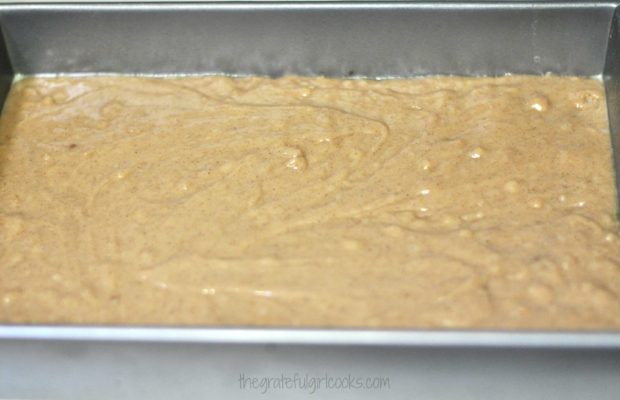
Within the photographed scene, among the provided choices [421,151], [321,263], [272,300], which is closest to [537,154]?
[421,151]

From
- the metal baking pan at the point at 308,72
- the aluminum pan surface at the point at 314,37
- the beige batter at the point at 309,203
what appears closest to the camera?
the metal baking pan at the point at 308,72

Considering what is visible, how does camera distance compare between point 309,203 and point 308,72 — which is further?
point 308,72

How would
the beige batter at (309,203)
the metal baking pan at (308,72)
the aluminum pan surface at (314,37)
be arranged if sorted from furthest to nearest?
1. the aluminum pan surface at (314,37)
2. the beige batter at (309,203)
3. the metal baking pan at (308,72)

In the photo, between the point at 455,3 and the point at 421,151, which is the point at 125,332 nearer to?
the point at 421,151

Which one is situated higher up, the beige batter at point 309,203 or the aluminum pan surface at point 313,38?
the aluminum pan surface at point 313,38

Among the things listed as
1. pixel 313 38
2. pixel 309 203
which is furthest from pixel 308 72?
pixel 309 203

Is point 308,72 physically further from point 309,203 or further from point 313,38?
point 309,203
